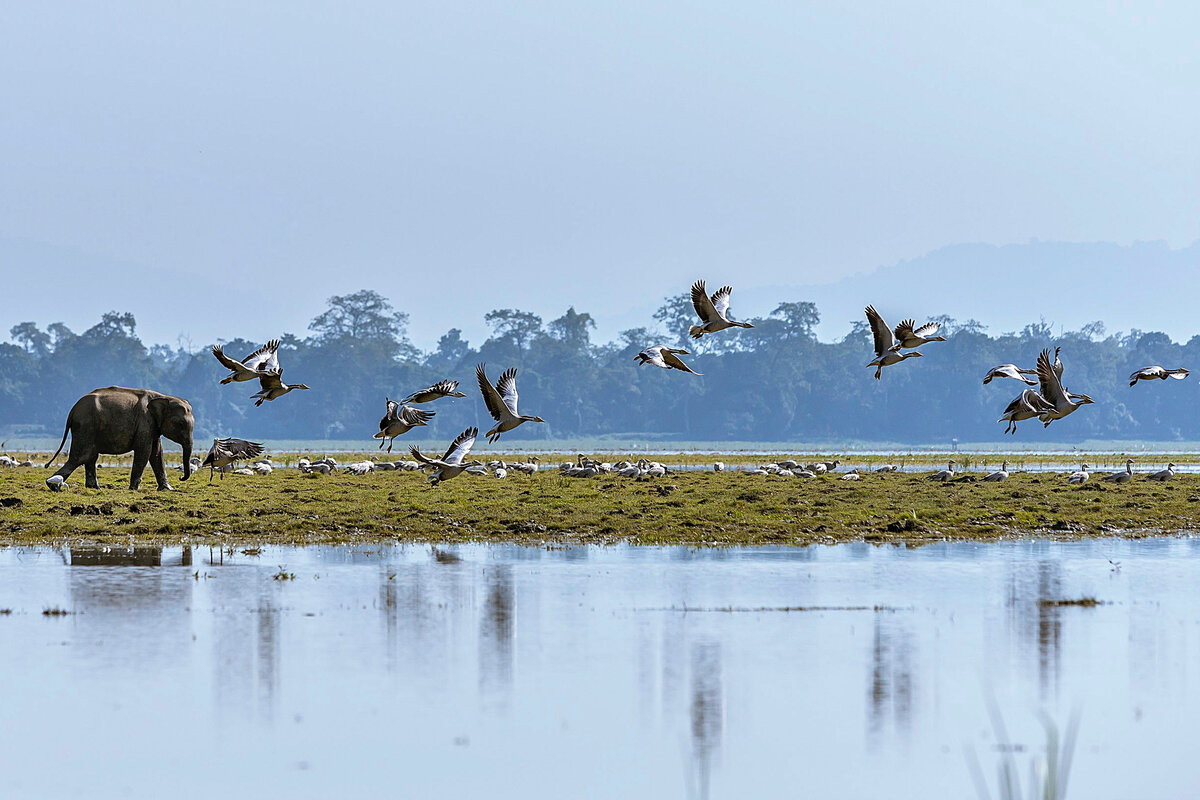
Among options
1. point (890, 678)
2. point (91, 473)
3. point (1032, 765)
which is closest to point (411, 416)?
point (91, 473)

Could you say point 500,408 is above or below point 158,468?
above

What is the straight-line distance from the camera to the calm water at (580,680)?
27.4 ft

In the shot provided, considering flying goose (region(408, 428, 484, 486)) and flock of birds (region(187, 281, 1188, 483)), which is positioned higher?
flock of birds (region(187, 281, 1188, 483))

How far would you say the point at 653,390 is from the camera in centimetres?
13988

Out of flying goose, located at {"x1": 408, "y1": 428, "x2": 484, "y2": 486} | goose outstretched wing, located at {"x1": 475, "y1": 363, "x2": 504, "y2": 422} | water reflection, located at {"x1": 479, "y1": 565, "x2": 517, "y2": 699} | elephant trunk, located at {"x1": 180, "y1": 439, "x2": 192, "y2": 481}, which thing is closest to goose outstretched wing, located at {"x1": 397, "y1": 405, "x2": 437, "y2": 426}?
flying goose, located at {"x1": 408, "y1": 428, "x2": 484, "y2": 486}

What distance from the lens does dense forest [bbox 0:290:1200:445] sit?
13625 centimetres

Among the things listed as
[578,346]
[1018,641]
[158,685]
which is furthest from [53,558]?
[578,346]

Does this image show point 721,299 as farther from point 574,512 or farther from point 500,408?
point 574,512

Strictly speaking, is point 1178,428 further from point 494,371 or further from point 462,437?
point 462,437

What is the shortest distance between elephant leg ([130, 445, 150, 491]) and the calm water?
966 centimetres

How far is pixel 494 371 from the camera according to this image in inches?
5423

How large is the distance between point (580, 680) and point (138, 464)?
18.6 m

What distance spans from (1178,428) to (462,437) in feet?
456

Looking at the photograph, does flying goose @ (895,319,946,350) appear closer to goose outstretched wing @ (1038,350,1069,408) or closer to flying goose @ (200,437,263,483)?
goose outstretched wing @ (1038,350,1069,408)
